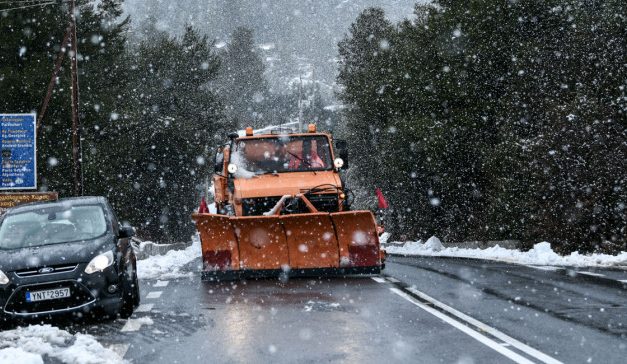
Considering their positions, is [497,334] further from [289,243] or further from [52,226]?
[289,243]

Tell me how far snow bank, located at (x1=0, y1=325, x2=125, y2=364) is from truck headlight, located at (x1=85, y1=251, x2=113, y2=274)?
1.13 meters

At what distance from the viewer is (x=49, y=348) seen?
8.25 meters

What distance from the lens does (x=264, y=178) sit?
661 inches

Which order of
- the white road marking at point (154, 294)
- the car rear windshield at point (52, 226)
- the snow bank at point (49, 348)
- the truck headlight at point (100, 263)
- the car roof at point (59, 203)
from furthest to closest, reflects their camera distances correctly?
the white road marking at point (154, 294) < the car roof at point (59, 203) < the car rear windshield at point (52, 226) < the truck headlight at point (100, 263) < the snow bank at point (49, 348)

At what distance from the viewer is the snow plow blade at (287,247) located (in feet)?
49.6

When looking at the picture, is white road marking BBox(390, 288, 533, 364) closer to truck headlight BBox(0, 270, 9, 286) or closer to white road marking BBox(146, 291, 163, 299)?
white road marking BBox(146, 291, 163, 299)

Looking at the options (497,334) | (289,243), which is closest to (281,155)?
(289,243)

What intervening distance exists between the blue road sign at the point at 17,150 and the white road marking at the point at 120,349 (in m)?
14.4

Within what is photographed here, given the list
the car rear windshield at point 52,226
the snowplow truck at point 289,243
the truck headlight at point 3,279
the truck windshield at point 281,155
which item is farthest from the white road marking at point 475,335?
the truck windshield at point 281,155

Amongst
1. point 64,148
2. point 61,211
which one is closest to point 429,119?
point 64,148

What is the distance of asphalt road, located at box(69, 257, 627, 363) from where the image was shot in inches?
314

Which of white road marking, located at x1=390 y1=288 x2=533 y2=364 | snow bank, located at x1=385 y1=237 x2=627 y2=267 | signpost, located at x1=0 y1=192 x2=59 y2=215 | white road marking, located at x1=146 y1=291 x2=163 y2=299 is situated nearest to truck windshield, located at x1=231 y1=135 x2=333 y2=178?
white road marking, located at x1=146 y1=291 x2=163 y2=299

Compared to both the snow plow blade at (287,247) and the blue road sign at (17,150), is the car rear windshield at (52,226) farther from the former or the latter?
the blue road sign at (17,150)

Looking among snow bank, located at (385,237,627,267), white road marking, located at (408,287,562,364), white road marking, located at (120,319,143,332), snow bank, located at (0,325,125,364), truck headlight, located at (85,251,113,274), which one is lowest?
snow bank, located at (385,237,627,267)
